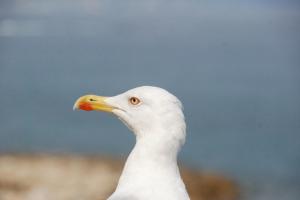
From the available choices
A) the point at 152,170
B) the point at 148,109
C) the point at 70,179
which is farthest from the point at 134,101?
the point at 70,179

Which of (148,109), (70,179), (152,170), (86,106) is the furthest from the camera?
(70,179)

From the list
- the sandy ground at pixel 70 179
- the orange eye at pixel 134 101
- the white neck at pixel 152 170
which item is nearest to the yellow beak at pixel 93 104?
the orange eye at pixel 134 101

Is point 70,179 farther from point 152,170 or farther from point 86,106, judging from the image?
point 152,170

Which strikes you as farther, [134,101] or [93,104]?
[93,104]

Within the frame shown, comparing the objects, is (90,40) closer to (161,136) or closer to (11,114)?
(11,114)

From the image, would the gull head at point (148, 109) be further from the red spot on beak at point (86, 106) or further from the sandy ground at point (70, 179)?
the sandy ground at point (70, 179)

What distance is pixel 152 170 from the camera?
4.23 m

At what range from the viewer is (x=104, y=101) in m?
4.60

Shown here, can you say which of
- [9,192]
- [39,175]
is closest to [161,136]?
[9,192]

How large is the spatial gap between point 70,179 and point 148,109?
15.9 ft

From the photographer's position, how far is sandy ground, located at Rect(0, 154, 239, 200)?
8602 millimetres

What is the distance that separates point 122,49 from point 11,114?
5659mm

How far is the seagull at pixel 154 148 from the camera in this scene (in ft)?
13.5

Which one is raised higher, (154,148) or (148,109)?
(148,109)
